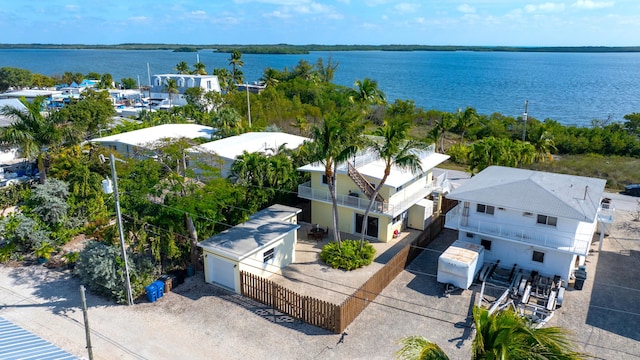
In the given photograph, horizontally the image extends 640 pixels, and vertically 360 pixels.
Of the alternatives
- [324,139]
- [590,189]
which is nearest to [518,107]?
[590,189]

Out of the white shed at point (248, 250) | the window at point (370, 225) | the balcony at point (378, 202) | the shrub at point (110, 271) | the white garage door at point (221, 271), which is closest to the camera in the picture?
the shrub at point (110, 271)

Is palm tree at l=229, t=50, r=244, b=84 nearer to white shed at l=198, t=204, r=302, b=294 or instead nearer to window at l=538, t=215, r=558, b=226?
white shed at l=198, t=204, r=302, b=294

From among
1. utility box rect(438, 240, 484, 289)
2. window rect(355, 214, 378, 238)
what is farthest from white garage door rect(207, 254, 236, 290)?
utility box rect(438, 240, 484, 289)

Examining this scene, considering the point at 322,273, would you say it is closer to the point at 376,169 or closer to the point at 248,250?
the point at 248,250

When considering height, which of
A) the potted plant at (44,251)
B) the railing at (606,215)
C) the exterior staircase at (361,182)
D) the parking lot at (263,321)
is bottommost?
the parking lot at (263,321)

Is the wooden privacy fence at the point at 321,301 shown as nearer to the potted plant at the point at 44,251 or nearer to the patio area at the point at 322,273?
the patio area at the point at 322,273

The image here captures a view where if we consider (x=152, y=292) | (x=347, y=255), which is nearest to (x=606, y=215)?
(x=347, y=255)

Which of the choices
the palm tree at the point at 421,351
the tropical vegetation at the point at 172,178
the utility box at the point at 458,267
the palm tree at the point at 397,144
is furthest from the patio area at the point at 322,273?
the palm tree at the point at 421,351
